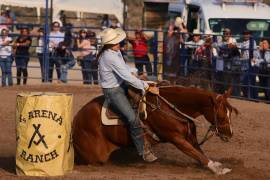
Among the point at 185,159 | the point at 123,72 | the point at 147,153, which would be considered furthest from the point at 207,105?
the point at 185,159

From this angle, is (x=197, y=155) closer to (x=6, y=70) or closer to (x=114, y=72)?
(x=114, y=72)

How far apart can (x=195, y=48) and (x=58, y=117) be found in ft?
30.1

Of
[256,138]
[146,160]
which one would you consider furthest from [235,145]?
[146,160]

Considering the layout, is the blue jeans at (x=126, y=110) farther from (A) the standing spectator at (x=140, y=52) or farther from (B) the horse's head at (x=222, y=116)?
(A) the standing spectator at (x=140, y=52)

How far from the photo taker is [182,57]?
17453 millimetres

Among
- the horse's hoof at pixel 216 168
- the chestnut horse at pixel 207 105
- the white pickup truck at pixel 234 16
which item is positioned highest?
the white pickup truck at pixel 234 16

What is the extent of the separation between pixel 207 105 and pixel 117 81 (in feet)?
3.33

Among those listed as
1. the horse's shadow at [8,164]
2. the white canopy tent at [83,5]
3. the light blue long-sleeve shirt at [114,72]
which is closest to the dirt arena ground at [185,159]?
the horse's shadow at [8,164]

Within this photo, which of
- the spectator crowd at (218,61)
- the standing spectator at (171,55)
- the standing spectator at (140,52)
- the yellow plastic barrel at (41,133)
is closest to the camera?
the yellow plastic barrel at (41,133)

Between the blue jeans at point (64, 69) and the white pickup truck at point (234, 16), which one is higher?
the white pickup truck at point (234, 16)

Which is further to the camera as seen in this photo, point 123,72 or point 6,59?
point 6,59

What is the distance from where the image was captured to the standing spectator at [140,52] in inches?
710

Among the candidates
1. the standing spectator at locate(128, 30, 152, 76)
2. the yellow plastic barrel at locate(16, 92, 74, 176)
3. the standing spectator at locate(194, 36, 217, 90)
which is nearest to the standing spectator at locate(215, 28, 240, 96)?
the standing spectator at locate(194, 36, 217, 90)

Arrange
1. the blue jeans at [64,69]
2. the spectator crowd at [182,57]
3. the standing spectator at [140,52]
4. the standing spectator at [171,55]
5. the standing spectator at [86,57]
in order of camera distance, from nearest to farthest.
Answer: the spectator crowd at [182,57] < the standing spectator at [171,55] < the standing spectator at [140,52] < the blue jeans at [64,69] < the standing spectator at [86,57]
